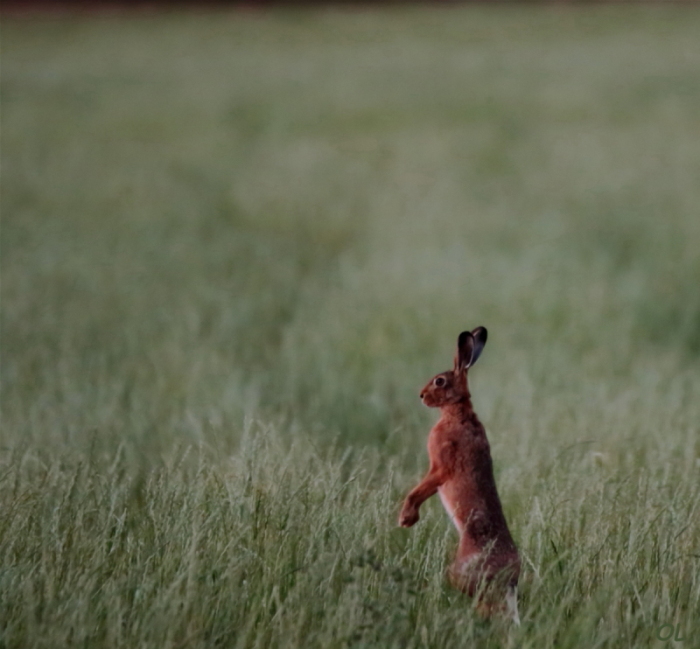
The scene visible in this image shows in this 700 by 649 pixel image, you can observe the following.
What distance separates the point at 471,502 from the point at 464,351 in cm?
32

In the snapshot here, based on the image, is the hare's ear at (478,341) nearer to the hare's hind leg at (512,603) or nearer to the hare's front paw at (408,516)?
the hare's front paw at (408,516)

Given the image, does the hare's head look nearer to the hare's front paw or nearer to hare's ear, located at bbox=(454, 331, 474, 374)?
hare's ear, located at bbox=(454, 331, 474, 374)

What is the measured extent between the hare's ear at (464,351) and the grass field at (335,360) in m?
0.54

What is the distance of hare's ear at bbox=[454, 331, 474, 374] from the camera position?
7.00 feet

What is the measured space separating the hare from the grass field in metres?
0.13

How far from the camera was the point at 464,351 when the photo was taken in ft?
7.12

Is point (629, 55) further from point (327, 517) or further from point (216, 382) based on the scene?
point (327, 517)

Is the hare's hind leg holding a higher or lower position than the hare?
lower

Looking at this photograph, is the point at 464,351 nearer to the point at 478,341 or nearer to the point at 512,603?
the point at 478,341

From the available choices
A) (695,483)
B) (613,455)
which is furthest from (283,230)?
(695,483)

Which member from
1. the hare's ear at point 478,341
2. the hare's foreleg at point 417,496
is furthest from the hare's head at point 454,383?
the hare's foreleg at point 417,496

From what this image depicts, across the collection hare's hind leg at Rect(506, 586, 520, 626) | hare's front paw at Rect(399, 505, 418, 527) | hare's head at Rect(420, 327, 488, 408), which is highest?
hare's head at Rect(420, 327, 488, 408)

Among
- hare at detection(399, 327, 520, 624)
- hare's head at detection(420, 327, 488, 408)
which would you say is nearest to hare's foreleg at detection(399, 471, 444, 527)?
hare at detection(399, 327, 520, 624)

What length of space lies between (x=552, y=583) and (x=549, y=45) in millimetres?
22005
